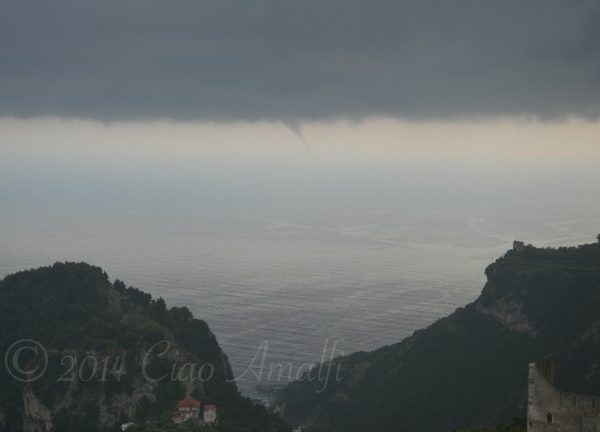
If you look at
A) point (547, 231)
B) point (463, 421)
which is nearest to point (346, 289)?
point (463, 421)

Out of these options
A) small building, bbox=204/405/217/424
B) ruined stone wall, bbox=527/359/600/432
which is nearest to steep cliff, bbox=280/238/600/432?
small building, bbox=204/405/217/424

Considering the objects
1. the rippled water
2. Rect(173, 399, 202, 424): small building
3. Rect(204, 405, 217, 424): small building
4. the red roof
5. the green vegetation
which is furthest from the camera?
the rippled water

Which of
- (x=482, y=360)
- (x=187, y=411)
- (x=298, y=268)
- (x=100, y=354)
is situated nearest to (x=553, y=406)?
(x=187, y=411)

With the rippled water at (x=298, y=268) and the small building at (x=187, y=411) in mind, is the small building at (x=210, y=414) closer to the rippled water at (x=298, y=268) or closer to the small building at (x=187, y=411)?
the small building at (x=187, y=411)

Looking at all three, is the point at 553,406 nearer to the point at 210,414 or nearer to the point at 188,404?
the point at 210,414

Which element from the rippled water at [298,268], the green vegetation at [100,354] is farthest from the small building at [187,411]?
the rippled water at [298,268]

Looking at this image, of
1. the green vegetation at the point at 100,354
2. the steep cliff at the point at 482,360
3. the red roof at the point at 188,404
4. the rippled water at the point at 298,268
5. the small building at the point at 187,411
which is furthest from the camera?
the rippled water at the point at 298,268

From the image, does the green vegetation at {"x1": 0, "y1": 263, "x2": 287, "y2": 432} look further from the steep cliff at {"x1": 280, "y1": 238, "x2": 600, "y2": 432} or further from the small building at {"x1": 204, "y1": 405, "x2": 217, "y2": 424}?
the steep cliff at {"x1": 280, "y1": 238, "x2": 600, "y2": 432}
